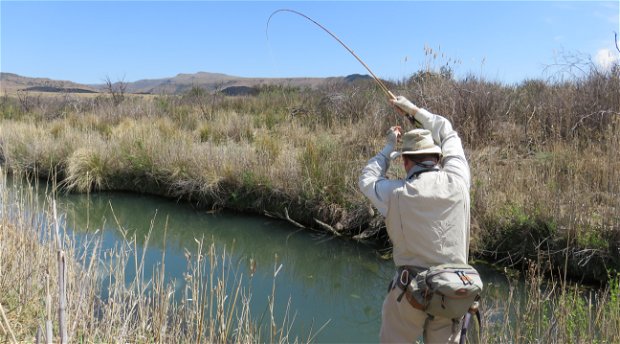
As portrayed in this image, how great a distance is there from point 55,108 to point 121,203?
42.2 feet

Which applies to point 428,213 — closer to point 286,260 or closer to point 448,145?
point 448,145

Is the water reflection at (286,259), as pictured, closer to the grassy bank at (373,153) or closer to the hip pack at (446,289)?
the grassy bank at (373,153)

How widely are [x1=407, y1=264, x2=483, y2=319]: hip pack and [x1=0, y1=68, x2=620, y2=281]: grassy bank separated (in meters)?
1.77

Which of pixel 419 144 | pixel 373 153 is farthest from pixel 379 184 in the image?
pixel 373 153

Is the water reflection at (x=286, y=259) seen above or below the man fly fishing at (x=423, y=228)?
below

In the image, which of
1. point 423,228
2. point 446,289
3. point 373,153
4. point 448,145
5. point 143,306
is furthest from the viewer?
point 373,153

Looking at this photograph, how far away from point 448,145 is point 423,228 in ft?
1.86

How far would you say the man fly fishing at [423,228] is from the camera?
250 centimetres

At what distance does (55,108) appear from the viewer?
20.7 m

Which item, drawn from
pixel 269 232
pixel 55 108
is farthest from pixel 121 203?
pixel 55 108

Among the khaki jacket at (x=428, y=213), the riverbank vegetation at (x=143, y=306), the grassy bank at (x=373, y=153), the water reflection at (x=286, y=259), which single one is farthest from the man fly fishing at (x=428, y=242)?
the grassy bank at (x=373, y=153)

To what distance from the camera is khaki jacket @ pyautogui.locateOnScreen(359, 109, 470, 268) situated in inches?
98.3

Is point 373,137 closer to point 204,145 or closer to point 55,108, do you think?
point 204,145

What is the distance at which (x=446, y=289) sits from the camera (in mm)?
2404
